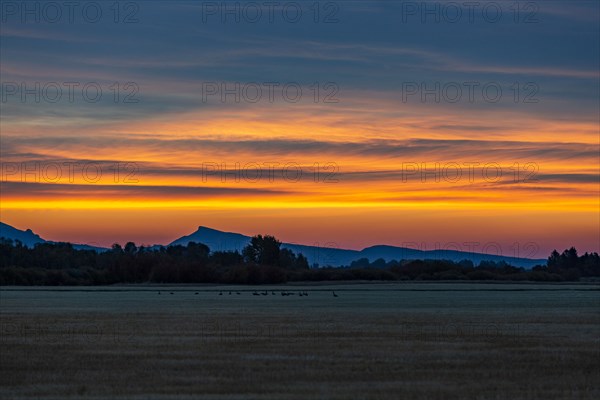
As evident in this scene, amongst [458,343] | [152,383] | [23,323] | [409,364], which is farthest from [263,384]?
[23,323]

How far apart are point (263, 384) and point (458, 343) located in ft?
53.0

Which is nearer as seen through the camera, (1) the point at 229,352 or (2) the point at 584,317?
(1) the point at 229,352

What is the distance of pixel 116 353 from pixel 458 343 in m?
15.2

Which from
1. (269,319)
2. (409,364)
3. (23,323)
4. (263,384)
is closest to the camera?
(263,384)

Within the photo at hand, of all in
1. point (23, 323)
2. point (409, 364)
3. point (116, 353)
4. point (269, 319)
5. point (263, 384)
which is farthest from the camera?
point (269, 319)

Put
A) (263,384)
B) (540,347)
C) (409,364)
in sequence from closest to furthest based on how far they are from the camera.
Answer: (263,384) < (409,364) < (540,347)

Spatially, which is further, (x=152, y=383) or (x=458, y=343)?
(x=458, y=343)

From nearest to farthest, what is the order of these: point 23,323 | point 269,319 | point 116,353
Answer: point 116,353
point 23,323
point 269,319

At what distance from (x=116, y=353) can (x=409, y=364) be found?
12.1m

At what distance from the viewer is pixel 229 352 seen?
41031mm

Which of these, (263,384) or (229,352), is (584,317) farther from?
(263,384)

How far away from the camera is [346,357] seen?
38.9 m

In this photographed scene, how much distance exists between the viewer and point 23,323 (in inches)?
2403

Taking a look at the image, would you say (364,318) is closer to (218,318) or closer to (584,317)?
(218,318)
